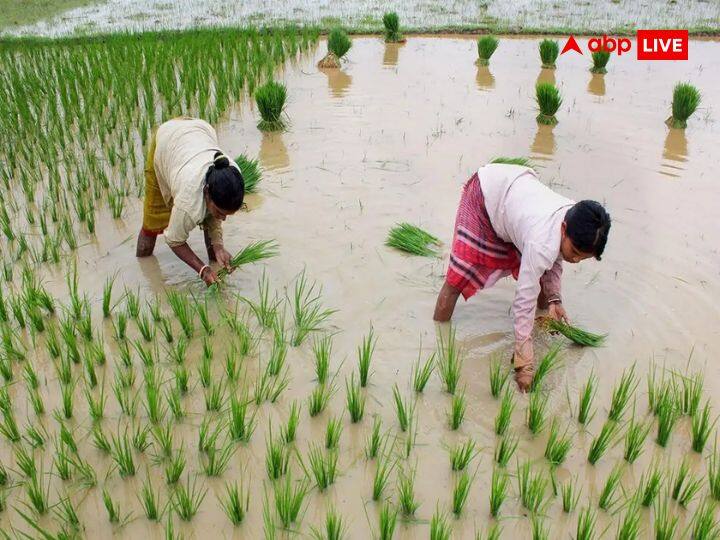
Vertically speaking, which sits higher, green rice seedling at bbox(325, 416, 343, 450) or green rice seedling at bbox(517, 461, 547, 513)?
green rice seedling at bbox(325, 416, 343, 450)

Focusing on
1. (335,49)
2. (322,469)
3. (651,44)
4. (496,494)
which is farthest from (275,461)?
(651,44)

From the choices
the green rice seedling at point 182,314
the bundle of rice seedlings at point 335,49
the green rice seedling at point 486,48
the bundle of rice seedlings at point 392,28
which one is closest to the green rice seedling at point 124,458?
→ the green rice seedling at point 182,314

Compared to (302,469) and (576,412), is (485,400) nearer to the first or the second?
(576,412)

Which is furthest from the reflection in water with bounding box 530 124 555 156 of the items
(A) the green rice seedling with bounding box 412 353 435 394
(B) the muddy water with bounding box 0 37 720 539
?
(A) the green rice seedling with bounding box 412 353 435 394

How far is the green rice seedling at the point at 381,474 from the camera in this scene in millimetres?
2189

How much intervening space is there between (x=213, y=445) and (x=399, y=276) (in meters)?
1.63

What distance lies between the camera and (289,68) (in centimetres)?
800

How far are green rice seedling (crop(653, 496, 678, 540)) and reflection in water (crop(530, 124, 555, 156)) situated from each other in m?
3.64

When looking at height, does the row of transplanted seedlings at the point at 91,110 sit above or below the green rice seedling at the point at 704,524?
above

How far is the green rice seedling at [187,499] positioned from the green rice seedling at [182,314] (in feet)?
2.94

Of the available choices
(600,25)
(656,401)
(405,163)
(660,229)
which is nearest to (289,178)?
(405,163)

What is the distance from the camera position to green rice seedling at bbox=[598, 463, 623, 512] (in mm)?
2131

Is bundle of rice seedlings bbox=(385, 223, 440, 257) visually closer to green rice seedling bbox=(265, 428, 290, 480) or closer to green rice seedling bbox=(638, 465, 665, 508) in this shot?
green rice seedling bbox=(265, 428, 290, 480)

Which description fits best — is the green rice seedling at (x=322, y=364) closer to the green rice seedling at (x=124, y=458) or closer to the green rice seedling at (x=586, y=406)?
the green rice seedling at (x=124, y=458)
